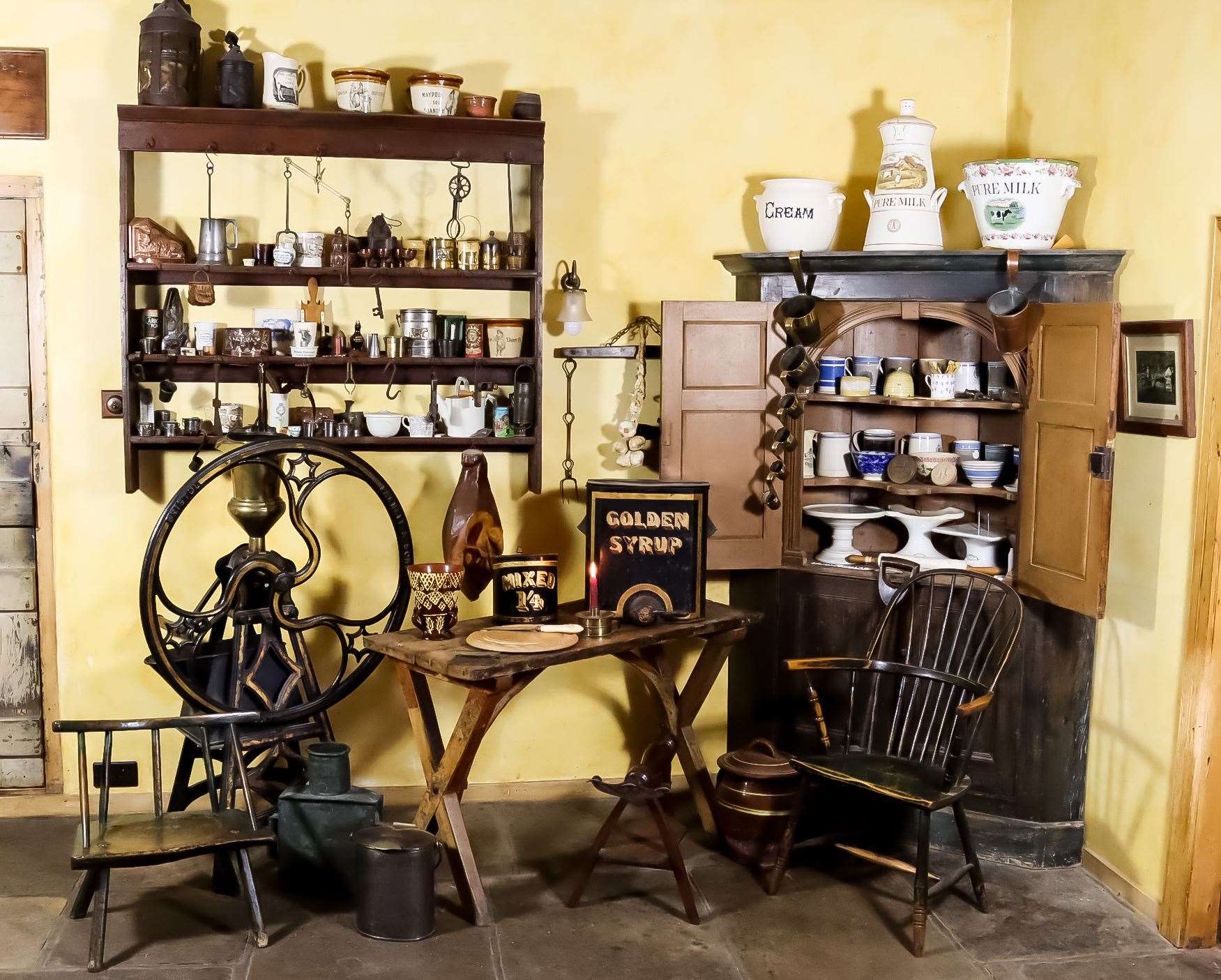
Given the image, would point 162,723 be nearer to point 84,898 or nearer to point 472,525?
point 84,898

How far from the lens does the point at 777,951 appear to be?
11.5 ft

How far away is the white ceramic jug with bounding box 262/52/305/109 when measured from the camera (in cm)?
407

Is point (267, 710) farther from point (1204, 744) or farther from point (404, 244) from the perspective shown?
point (1204, 744)

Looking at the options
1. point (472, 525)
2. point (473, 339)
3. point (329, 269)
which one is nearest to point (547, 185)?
point (473, 339)

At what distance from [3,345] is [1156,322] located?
3716 millimetres

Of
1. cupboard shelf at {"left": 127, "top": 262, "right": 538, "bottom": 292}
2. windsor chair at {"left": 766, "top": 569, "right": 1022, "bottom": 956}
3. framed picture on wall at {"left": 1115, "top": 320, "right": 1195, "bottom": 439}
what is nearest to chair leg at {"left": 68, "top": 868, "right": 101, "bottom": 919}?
cupboard shelf at {"left": 127, "top": 262, "right": 538, "bottom": 292}

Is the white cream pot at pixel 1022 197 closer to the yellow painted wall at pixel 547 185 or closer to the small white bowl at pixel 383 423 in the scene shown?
the yellow painted wall at pixel 547 185

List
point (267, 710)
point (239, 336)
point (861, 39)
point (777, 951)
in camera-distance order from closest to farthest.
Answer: point (777, 951) < point (267, 710) < point (239, 336) < point (861, 39)

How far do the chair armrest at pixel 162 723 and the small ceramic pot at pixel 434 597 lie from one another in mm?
550

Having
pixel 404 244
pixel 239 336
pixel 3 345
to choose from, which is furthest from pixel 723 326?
pixel 3 345

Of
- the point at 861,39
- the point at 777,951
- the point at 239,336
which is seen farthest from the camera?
the point at 861,39

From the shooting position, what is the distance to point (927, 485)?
14.4 ft

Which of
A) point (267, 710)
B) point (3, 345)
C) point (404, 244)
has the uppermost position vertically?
point (404, 244)

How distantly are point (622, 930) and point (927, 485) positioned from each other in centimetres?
186
